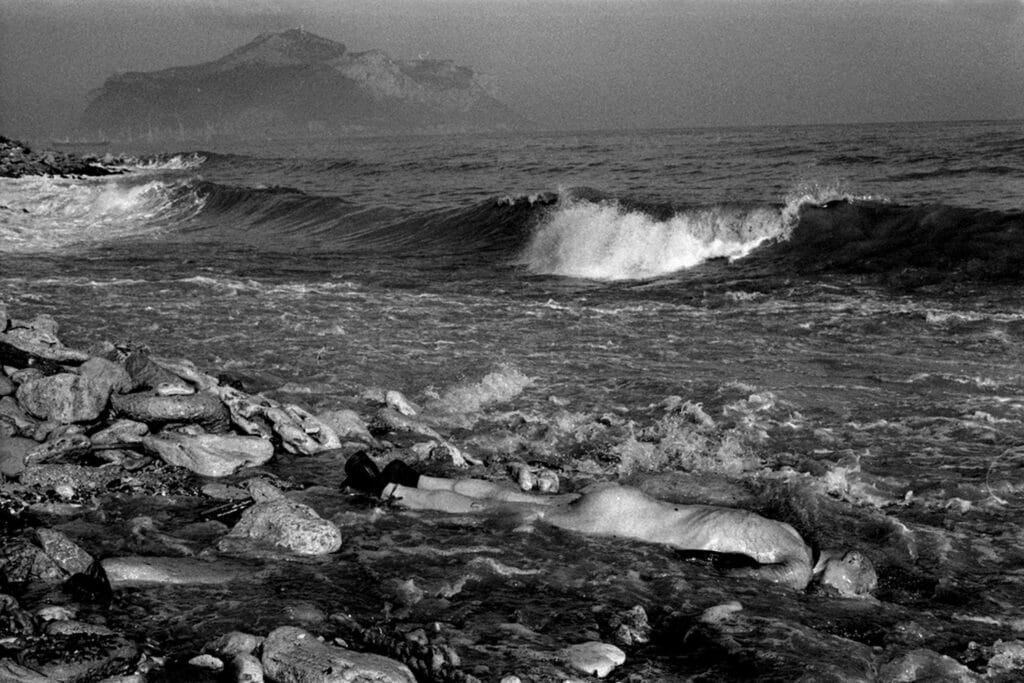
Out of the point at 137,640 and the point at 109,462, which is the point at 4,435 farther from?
the point at 137,640

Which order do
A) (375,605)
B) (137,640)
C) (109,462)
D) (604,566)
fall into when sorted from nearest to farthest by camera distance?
(137,640)
(375,605)
(604,566)
(109,462)

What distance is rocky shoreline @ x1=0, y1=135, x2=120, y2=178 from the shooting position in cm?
4374

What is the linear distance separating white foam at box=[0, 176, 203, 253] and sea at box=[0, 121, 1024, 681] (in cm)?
44

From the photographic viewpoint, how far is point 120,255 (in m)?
19.7

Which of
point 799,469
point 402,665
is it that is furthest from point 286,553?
point 799,469

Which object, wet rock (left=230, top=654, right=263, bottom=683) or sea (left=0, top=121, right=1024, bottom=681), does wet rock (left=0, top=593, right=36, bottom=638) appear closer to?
sea (left=0, top=121, right=1024, bottom=681)

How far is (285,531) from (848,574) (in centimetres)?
308

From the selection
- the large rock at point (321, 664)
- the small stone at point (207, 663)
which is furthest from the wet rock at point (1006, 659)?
the small stone at point (207, 663)

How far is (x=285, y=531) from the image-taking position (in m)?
5.02

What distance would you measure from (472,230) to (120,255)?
812 centimetres

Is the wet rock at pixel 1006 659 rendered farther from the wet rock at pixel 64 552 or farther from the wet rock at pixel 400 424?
the wet rock at pixel 400 424

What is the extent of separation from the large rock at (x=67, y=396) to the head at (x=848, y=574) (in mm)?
5424

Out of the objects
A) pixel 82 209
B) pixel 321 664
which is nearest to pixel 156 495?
pixel 321 664

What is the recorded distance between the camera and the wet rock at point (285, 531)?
497cm
